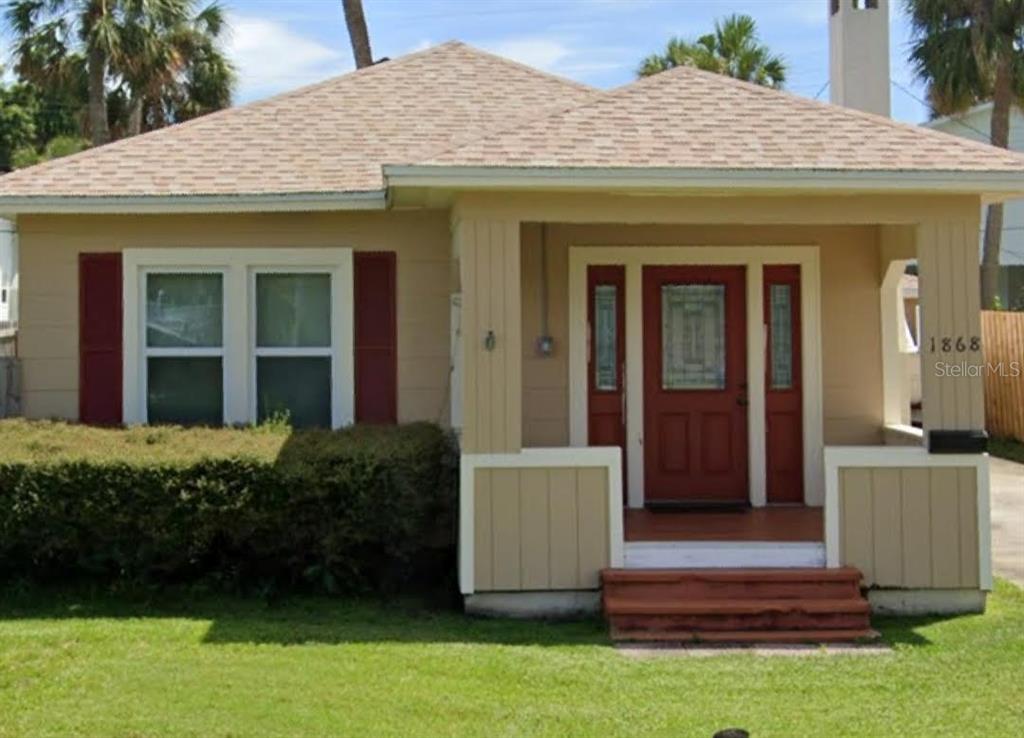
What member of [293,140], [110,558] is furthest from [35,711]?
[293,140]

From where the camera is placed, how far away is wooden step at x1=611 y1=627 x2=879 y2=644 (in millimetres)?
7789

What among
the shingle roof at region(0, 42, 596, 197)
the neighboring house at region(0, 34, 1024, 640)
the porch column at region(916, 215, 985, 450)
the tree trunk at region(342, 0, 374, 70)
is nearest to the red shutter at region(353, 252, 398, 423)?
the neighboring house at region(0, 34, 1024, 640)

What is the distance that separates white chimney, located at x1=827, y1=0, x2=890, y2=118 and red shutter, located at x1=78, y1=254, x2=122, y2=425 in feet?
27.6

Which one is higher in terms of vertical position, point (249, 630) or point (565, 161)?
point (565, 161)

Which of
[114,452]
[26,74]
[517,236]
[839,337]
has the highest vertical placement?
[26,74]

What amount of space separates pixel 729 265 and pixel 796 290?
1.93 ft

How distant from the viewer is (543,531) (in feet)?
27.5

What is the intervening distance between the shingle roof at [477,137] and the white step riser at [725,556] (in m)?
2.60

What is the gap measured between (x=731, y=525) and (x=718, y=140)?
2905mm

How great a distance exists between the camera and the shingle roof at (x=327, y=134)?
9836 millimetres

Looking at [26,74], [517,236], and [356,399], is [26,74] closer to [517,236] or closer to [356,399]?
[356,399]

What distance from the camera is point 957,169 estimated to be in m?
8.04

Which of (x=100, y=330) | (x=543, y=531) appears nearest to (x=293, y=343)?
(x=100, y=330)

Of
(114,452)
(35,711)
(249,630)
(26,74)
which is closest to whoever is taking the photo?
(35,711)
